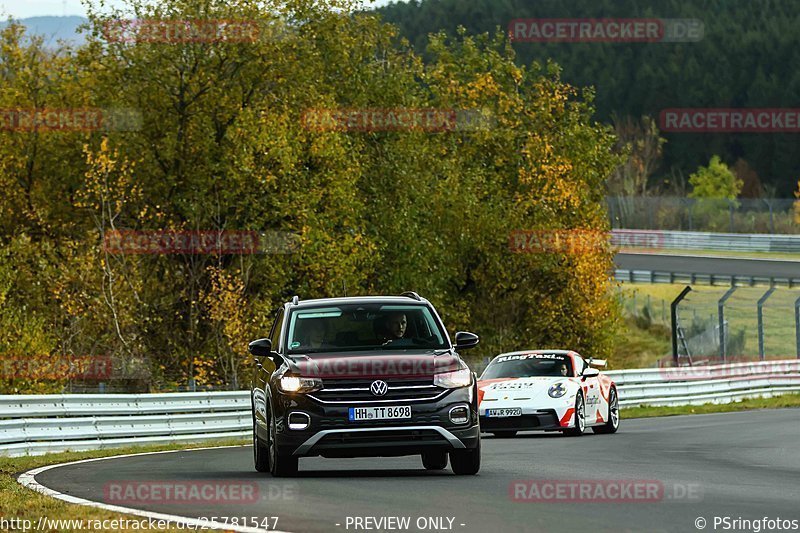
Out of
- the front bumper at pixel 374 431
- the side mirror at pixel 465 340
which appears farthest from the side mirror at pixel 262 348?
the side mirror at pixel 465 340

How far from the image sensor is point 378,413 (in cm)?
1294

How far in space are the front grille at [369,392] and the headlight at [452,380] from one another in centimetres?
5

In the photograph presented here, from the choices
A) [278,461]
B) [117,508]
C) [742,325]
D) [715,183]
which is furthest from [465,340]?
[715,183]

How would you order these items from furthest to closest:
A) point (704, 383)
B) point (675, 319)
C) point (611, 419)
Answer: point (675, 319) → point (704, 383) → point (611, 419)

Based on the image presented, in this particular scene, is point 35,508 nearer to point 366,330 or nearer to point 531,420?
point 366,330

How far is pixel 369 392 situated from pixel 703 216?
3593 inches

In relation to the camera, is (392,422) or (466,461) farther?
(466,461)

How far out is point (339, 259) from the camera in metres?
40.5

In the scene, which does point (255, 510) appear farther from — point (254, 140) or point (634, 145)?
point (634, 145)

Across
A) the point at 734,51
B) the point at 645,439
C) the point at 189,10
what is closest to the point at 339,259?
the point at 189,10

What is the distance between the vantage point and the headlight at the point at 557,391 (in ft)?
70.9

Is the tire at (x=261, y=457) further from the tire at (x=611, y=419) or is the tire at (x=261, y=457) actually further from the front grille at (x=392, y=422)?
the tire at (x=611, y=419)

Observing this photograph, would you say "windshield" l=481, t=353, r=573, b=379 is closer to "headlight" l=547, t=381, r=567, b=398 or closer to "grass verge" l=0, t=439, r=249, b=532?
"headlight" l=547, t=381, r=567, b=398

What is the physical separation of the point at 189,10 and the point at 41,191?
706 centimetres
